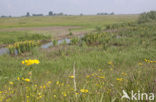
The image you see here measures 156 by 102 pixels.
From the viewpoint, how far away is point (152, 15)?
108 ft

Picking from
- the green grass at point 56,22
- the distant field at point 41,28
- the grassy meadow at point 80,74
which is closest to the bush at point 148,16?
the distant field at point 41,28

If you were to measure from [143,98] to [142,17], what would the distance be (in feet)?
120

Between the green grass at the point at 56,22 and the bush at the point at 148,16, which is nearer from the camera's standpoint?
the bush at the point at 148,16

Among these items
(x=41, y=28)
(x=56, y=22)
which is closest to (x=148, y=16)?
(x=41, y=28)

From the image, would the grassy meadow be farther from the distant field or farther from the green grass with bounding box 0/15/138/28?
the green grass with bounding box 0/15/138/28

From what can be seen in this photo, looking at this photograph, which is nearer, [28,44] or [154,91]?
[154,91]

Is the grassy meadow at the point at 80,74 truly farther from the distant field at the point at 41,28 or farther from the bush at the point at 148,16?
the bush at the point at 148,16

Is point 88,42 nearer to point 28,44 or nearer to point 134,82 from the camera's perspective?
point 28,44

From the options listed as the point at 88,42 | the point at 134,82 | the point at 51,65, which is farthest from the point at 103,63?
the point at 88,42

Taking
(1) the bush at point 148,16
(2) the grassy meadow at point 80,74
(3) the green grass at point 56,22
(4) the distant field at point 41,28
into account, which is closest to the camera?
(2) the grassy meadow at point 80,74

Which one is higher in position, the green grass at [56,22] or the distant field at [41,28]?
the green grass at [56,22]

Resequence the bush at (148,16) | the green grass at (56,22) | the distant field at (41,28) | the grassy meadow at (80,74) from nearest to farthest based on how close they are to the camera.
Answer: the grassy meadow at (80,74) → the distant field at (41,28) → the bush at (148,16) → the green grass at (56,22)

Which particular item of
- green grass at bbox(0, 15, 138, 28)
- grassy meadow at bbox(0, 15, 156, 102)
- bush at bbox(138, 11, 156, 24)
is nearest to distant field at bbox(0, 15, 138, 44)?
green grass at bbox(0, 15, 138, 28)

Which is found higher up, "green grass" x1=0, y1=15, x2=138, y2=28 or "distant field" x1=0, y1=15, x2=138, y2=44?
"green grass" x1=0, y1=15, x2=138, y2=28
